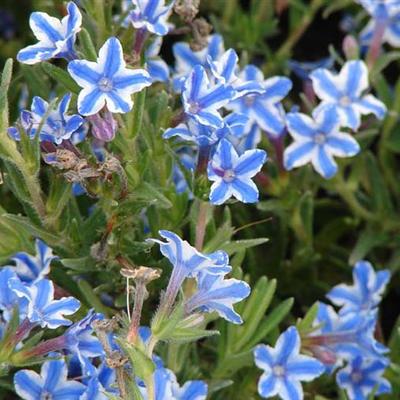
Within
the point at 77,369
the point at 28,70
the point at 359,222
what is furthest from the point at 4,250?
the point at 359,222

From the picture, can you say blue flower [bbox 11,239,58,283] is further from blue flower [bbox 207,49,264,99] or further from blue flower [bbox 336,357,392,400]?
blue flower [bbox 336,357,392,400]

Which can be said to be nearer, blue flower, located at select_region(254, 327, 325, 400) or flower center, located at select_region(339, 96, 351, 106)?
blue flower, located at select_region(254, 327, 325, 400)

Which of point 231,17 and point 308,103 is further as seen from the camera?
point 231,17

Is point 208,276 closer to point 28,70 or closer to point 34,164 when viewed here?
point 34,164

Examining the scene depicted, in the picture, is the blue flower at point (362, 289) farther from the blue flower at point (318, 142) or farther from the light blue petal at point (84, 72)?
the light blue petal at point (84, 72)

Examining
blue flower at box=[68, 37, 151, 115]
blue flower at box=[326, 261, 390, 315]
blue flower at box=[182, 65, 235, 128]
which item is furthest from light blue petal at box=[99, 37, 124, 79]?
blue flower at box=[326, 261, 390, 315]

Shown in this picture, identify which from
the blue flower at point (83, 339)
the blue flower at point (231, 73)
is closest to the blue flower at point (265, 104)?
the blue flower at point (231, 73)

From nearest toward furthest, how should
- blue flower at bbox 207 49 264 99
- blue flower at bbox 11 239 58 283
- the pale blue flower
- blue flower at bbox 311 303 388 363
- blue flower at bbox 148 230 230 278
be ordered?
blue flower at bbox 148 230 230 278 → blue flower at bbox 207 49 264 99 → blue flower at bbox 11 239 58 283 → blue flower at bbox 311 303 388 363 → the pale blue flower
